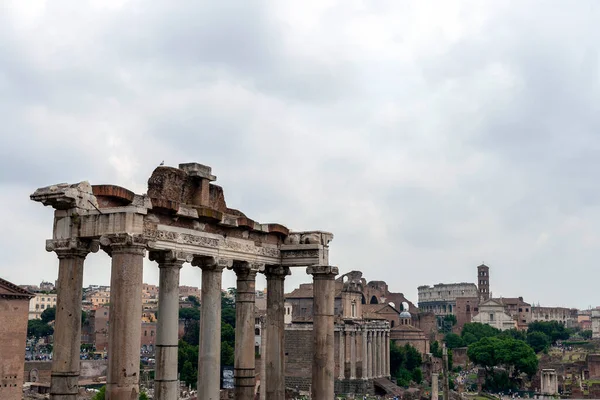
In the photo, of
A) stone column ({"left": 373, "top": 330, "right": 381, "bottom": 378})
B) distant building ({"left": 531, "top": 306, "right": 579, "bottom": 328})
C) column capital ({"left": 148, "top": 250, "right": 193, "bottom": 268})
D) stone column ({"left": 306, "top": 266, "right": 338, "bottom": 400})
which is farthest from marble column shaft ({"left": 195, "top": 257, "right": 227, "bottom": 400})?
distant building ({"left": 531, "top": 306, "right": 579, "bottom": 328})

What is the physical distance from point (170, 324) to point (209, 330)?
115cm

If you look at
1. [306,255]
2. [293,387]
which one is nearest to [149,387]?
[293,387]

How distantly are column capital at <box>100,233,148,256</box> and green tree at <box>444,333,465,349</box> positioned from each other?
316 feet

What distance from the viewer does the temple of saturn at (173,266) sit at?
38.2ft

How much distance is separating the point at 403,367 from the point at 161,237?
72.5 metres

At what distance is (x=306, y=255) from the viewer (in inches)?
646

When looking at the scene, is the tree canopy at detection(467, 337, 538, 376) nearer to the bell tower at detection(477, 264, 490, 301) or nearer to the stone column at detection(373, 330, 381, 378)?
the stone column at detection(373, 330, 381, 378)

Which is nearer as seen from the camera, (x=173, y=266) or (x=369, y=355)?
(x=173, y=266)

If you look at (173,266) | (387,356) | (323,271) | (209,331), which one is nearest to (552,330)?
(387,356)

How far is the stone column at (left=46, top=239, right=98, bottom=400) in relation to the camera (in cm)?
1206

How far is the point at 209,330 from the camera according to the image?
47.2 feet

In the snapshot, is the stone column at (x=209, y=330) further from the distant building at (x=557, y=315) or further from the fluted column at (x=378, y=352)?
the distant building at (x=557, y=315)

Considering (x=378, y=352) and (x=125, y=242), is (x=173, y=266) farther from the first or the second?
(x=378, y=352)

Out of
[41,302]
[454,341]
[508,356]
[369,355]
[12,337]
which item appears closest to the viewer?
[12,337]
